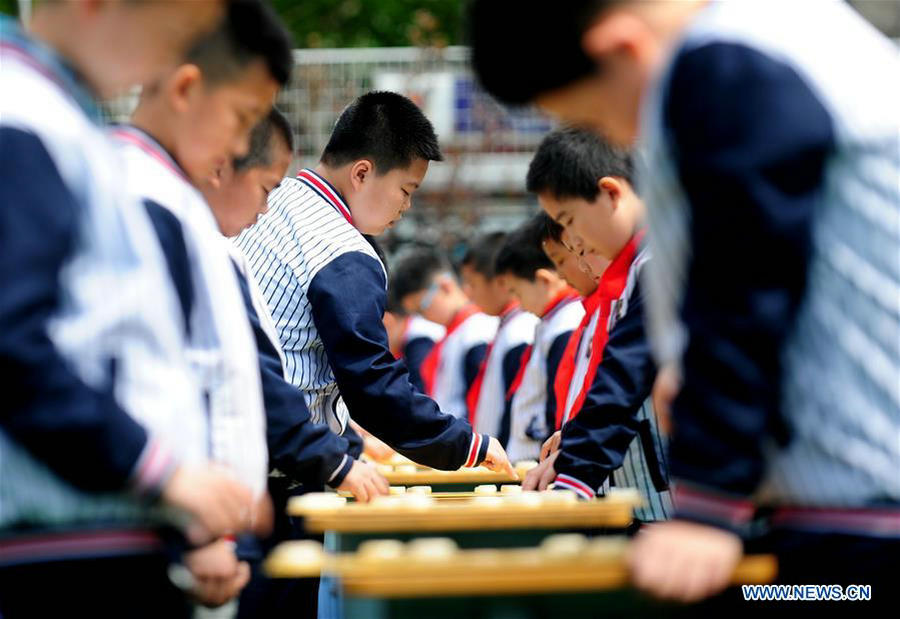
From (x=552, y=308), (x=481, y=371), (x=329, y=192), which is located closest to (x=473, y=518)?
(x=329, y=192)

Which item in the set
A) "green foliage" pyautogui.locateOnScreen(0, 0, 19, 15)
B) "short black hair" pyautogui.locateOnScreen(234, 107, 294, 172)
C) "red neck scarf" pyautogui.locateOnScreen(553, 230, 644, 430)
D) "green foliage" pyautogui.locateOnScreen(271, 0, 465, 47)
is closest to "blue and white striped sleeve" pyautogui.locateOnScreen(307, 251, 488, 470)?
"red neck scarf" pyautogui.locateOnScreen(553, 230, 644, 430)

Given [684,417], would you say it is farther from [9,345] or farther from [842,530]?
[9,345]

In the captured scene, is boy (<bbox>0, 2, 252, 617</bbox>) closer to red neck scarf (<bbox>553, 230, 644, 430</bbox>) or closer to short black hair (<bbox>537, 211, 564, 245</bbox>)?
red neck scarf (<bbox>553, 230, 644, 430</bbox>)

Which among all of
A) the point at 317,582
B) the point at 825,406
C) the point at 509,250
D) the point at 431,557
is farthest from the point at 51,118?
the point at 509,250

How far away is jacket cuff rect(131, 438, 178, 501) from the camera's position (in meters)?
2.14

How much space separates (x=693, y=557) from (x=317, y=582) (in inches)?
109

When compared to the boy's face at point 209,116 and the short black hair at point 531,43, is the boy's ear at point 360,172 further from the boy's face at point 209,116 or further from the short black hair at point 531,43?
the short black hair at point 531,43

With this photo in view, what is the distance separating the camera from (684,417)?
2.13 metres

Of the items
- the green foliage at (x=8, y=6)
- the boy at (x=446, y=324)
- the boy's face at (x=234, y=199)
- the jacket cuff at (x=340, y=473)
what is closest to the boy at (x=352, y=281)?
the jacket cuff at (x=340, y=473)

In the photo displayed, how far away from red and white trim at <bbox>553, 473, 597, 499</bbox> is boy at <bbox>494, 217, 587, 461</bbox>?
7.17ft

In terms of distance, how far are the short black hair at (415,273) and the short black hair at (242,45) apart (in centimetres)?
819

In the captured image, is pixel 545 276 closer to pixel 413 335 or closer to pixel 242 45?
pixel 413 335

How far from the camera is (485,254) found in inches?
375

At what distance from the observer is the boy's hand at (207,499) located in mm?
2203
